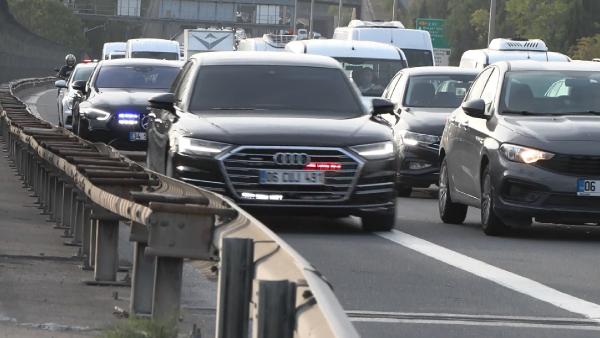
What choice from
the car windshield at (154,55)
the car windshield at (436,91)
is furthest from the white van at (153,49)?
the car windshield at (436,91)

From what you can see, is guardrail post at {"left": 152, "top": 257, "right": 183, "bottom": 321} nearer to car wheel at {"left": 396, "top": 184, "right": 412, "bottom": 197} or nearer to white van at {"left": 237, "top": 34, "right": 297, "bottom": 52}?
car wheel at {"left": 396, "top": 184, "right": 412, "bottom": 197}

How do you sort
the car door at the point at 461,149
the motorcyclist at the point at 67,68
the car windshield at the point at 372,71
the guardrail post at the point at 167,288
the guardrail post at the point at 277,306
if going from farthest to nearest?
1. the motorcyclist at the point at 67,68
2. the car windshield at the point at 372,71
3. the car door at the point at 461,149
4. the guardrail post at the point at 167,288
5. the guardrail post at the point at 277,306

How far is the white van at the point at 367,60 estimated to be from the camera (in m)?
31.6

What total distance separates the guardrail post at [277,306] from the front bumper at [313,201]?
9.39 meters

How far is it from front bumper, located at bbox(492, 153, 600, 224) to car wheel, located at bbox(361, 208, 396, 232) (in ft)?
3.03

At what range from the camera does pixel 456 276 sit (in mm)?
11961

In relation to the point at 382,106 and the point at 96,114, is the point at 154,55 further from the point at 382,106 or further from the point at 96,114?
the point at 382,106

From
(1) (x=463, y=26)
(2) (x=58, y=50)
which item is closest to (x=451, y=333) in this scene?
(2) (x=58, y=50)

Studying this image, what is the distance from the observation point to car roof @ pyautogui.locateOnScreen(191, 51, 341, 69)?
16906mm

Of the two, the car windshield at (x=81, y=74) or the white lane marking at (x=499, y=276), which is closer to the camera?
the white lane marking at (x=499, y=276)

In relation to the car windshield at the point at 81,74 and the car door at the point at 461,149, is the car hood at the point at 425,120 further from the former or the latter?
the car windshield at the point at 81,74

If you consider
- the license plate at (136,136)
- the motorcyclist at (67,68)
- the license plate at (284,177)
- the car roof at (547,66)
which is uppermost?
the car roof at (547,66)

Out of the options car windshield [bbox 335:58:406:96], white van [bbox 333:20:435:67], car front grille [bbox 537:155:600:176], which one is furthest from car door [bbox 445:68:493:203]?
white van [bbox 333:20:435:67]

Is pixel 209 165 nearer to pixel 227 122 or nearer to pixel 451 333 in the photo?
pixel 227 122
